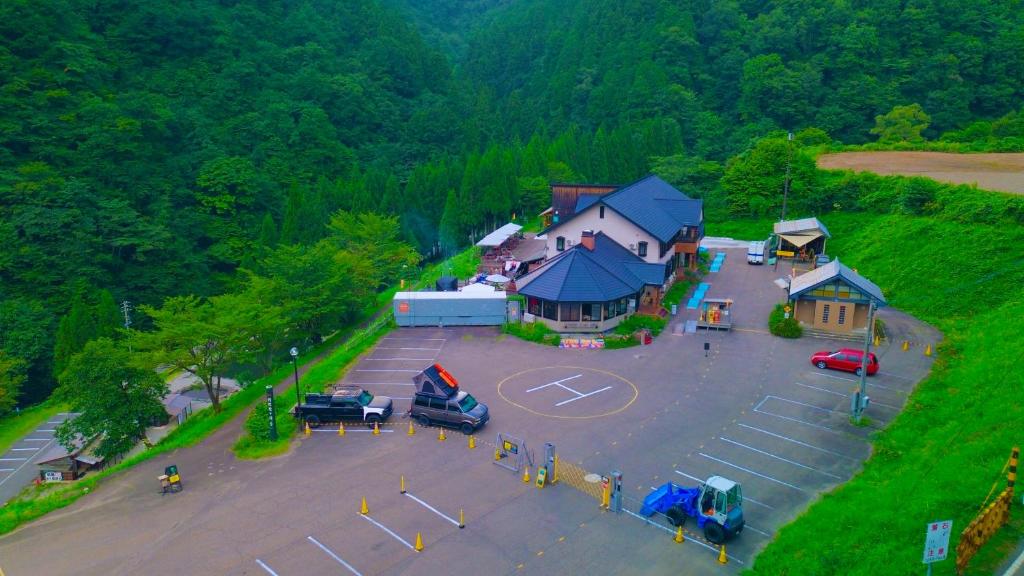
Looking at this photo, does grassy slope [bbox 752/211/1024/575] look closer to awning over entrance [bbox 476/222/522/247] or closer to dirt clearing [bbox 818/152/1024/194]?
dirt clearing [bbox 818/152/1024/194]

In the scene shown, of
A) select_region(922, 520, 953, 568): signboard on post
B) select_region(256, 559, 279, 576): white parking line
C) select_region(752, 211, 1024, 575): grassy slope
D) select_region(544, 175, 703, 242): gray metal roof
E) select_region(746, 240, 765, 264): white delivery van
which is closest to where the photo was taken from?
select_region(922, 520, 953, 568): signboard on post

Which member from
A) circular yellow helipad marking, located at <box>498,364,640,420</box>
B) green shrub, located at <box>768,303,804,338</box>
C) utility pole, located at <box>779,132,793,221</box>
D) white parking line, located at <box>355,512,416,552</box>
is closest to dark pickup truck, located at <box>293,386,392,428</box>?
circular yellow helipad marking, located at <box>498,364,640,420</box>

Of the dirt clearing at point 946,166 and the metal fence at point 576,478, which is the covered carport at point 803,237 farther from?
the metal fence at point 576,478

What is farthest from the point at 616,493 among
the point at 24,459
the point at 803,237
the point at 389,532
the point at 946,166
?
the point at 946,166

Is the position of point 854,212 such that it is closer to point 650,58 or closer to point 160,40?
point 650,58

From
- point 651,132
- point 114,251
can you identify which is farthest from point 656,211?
point 114,251

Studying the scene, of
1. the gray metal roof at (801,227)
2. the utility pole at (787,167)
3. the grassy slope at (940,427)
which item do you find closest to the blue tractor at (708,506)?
the grassy slope at (940,427)
